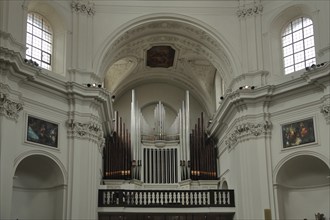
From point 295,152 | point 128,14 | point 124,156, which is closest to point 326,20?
point 295,152

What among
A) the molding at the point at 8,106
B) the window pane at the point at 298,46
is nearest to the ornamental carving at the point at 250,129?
the window pane at the point at 298,46

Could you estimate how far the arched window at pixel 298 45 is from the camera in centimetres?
2231

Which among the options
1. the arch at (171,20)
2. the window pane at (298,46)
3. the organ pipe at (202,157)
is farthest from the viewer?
the organ pipe at (202,157)

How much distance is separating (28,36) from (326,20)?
39.9ft

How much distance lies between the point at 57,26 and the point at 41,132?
5.19 m

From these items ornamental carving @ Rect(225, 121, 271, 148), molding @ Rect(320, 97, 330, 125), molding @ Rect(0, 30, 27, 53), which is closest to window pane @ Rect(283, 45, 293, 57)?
ornamental carving @ Rect(225, 121, 271, 148)

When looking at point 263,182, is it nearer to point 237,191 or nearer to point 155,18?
Answer: point 237,191

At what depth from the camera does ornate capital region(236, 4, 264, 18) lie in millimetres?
23844

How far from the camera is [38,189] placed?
21578 mm

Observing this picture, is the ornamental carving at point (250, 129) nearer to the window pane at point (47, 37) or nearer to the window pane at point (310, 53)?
the window pane at point (310, 53)

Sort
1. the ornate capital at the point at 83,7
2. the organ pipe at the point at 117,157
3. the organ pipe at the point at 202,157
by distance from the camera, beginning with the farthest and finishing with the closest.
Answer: the organ pipe at the point at 202,157, the organ pipe at the point at 117,157, the ornate capital at the point at 83,7

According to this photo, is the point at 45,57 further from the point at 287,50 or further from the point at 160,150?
the point at 287,50

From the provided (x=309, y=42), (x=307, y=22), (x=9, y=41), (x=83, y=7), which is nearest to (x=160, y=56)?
(x=83, y=7)

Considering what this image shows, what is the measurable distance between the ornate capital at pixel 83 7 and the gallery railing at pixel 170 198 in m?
8.05
